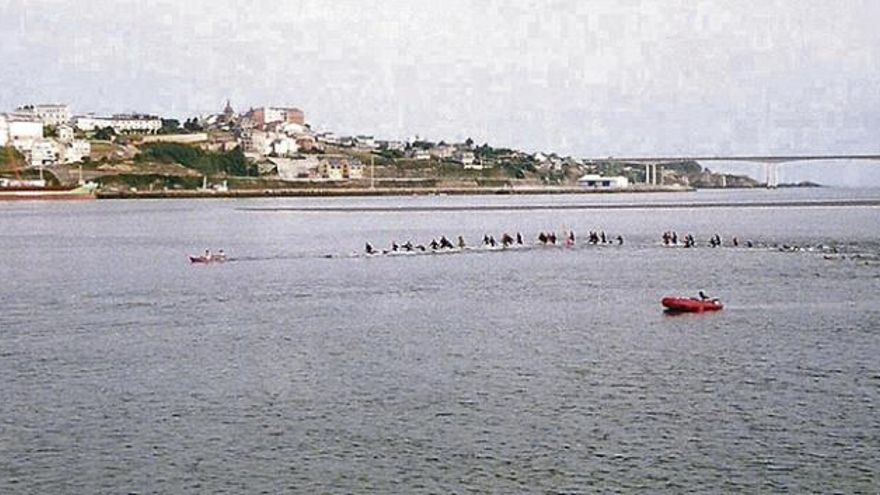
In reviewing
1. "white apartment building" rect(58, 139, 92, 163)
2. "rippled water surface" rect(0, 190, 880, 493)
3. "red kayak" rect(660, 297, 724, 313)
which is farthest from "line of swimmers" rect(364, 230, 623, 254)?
"white apartment building" rect(58, 139, 92, 163)

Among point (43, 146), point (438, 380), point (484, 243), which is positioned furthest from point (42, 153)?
point (438, 380)

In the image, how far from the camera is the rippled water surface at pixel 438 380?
19.3m

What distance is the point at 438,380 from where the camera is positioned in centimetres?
2614

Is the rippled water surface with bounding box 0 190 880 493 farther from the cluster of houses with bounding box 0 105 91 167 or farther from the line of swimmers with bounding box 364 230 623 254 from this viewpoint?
the cluster of houses with bounding box 0 105 91 167

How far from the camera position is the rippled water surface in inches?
758

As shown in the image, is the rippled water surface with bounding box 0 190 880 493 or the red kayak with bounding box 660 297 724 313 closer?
the rippled water surface with bounding box 0 190 880 493

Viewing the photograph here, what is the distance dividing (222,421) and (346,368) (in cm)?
556

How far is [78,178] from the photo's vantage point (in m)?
182

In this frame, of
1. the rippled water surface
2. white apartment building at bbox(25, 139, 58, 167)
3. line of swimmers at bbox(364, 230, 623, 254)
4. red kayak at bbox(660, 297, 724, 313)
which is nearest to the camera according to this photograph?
the rippled water surface

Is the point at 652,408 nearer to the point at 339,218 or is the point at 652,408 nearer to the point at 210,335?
the point at 210,335

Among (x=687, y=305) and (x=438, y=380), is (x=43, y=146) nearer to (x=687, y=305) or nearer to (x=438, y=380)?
(x=687, y=305)

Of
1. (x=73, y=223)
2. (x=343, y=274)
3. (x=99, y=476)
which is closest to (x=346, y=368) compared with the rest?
(x=99, y=476)

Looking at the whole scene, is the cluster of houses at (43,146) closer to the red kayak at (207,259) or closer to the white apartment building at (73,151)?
the white apartment building at (73,151)

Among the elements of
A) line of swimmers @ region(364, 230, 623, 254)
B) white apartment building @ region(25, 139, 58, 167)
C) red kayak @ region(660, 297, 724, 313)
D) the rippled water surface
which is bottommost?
line of swimmers @ region(364, 230, 623, 254)
